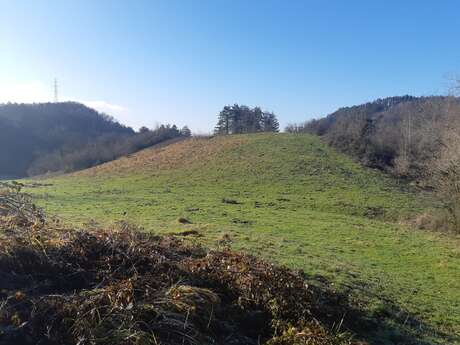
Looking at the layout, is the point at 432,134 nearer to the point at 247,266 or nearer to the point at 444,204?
the point at 444,204

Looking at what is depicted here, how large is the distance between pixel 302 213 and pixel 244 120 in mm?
71947

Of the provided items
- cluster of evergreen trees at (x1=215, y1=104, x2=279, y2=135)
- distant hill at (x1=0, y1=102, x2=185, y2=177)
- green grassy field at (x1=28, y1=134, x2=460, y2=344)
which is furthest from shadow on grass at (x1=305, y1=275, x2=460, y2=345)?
cluster of evergreen trees at (x1=215, y1=104, x2=279, y2=135)

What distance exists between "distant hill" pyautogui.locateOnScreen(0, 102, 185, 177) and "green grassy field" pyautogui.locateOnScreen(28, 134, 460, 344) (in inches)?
497

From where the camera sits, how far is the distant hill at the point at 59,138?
237 feet

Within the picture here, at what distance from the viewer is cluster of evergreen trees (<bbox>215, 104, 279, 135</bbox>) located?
95938 mm

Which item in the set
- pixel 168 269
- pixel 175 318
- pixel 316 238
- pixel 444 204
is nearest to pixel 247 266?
pixel 168 269

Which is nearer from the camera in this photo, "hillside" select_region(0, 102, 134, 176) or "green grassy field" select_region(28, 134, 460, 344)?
"green grassy field" select_region(28, 134, 460, 344)

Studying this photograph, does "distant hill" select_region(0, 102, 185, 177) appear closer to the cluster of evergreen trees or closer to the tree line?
the cluster of evergreen trees

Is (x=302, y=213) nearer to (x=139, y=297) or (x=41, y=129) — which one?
(x=139, y=297)

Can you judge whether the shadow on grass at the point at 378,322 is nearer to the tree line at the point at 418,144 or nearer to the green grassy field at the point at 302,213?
the green grassy field at the point at 302,213

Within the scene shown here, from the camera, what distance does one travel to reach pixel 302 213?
26.6 metres

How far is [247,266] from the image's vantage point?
23.1ft

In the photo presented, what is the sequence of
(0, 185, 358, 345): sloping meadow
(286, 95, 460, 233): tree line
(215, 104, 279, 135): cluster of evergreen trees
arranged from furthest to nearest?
1. (215, 104, 279, 135): cluster of evergreen trees
2. (286, 95, 460, 233): tree line
3. (0, 185, 358, 345): sloping meadow

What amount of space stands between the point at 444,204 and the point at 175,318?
22.6m
